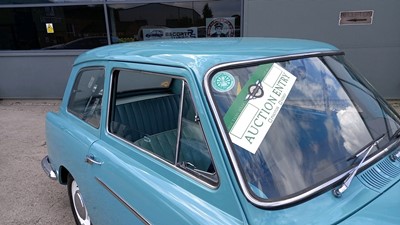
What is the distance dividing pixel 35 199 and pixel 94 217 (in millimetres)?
1565

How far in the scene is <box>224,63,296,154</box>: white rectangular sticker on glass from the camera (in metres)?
1.34

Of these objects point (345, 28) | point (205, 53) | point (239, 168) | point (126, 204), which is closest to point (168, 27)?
point (345, 28)

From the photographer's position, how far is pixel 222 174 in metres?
1.27

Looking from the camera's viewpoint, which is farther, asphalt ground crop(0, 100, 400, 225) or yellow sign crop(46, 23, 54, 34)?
yellow sign crop(46, 23, 54, 34)

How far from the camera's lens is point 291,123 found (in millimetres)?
1463

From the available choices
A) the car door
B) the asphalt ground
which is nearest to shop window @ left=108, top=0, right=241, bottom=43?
the asphalt ground

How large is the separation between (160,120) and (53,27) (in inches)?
241

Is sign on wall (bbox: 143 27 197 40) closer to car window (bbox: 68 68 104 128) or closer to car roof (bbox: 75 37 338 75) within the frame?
car window (bbox: 68 68 104 128)

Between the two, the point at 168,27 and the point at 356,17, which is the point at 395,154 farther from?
the point at 168,27

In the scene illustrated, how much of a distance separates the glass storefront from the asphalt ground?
2.17 meters

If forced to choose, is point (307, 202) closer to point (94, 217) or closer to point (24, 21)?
point (94, 217)

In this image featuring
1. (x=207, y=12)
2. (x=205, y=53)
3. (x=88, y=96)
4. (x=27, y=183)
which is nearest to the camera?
(x=205, y=53)

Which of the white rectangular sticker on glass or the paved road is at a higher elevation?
the white rectangular sticker on glass

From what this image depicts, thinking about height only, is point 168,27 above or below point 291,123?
above
